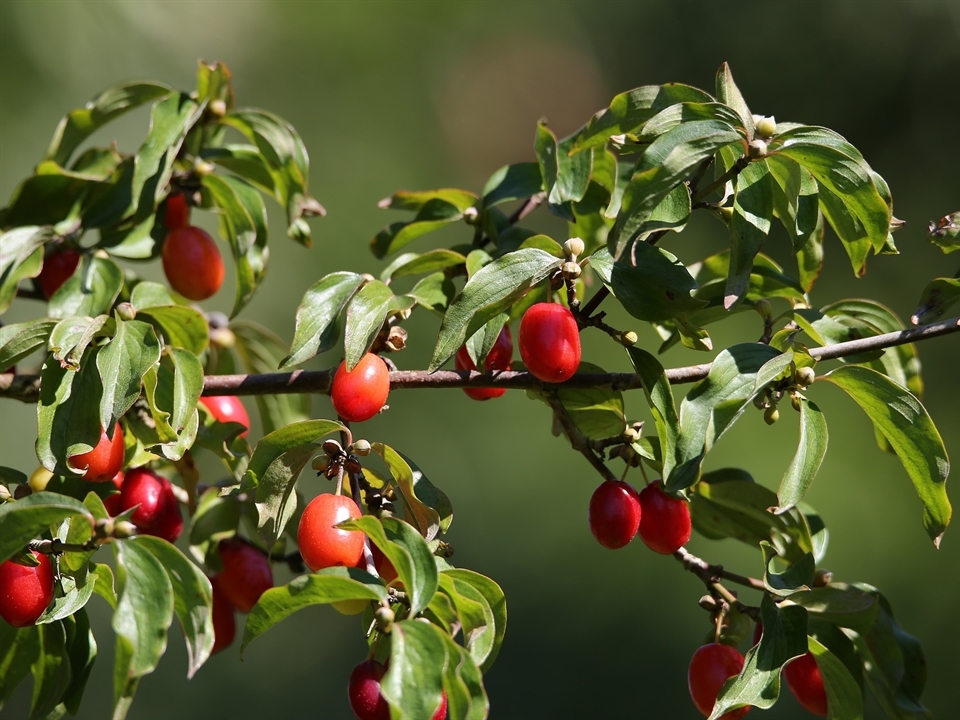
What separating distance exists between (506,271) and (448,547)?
0.29 m

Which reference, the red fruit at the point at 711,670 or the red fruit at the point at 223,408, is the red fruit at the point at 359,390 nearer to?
the red fruit at the point at 223,408

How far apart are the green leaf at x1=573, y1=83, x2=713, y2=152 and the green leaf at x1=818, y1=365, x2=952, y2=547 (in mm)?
337

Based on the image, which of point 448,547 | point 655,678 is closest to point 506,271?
point 448,547

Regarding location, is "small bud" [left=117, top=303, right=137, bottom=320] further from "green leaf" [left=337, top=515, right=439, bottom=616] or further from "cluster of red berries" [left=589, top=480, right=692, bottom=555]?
"cluster of red berries" [left=589, top=480, right=692, bottom=555]

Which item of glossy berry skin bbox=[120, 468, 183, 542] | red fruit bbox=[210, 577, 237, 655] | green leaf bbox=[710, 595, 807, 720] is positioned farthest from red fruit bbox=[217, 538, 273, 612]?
green leaf bbox=[710, 595, 807, 720]

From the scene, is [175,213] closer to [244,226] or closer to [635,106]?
[244,226]

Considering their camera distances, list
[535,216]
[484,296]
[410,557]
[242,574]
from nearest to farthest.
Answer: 1. [410,557]
2. [484,296]
3. [242,574]
4. [535,216]

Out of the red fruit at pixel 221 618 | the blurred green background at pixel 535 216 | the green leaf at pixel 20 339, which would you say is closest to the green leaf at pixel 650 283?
the green leaf at pixel 20 339

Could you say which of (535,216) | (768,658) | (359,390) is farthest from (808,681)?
(535,216)

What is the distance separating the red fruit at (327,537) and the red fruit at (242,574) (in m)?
→ 0.34

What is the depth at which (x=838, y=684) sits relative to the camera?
3.47 ft

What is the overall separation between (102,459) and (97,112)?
1.80ft

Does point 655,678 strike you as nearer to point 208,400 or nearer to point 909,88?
point 208,400

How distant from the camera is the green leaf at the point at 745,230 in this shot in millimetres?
959
